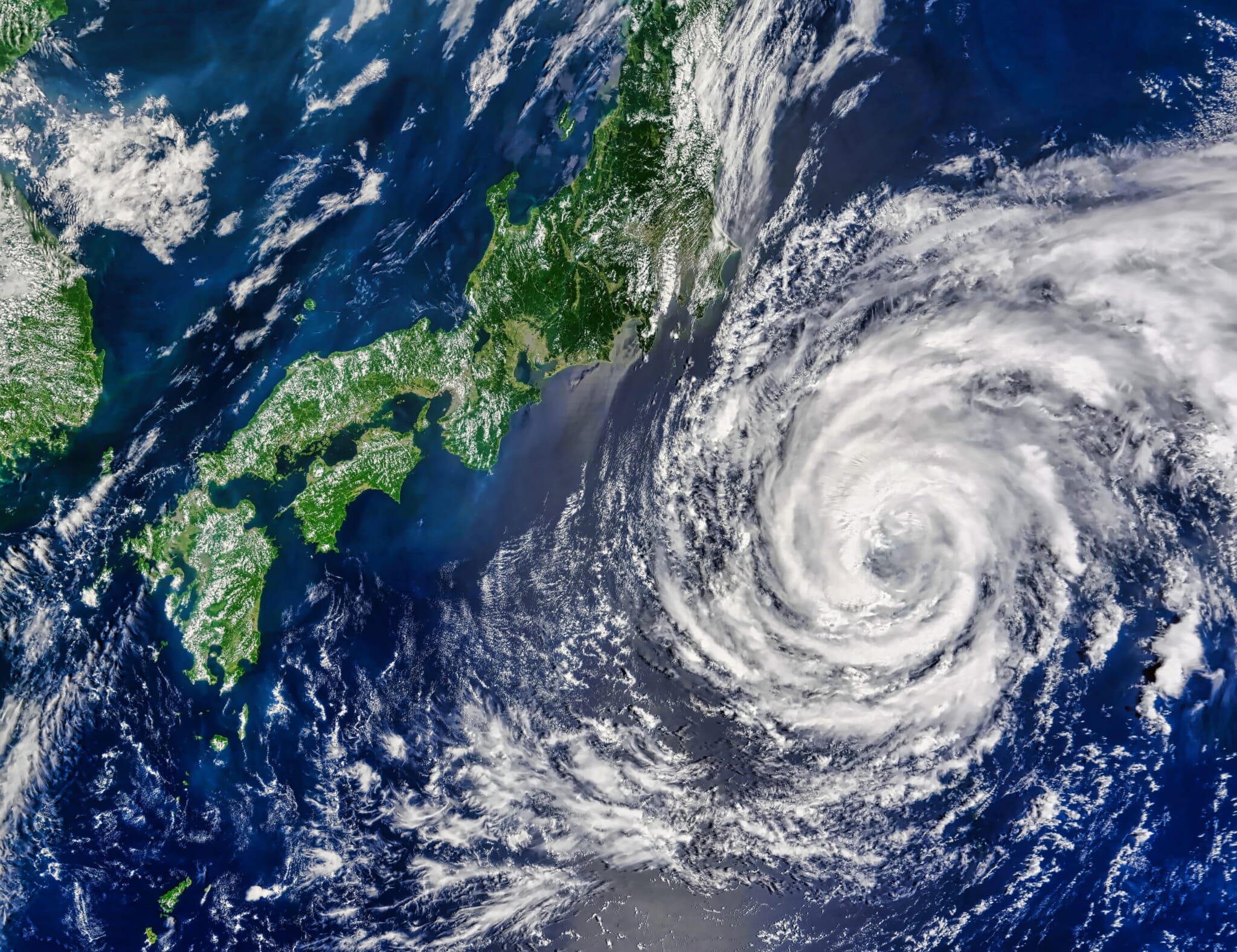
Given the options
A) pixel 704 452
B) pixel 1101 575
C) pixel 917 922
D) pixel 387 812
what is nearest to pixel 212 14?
pixel 704 452

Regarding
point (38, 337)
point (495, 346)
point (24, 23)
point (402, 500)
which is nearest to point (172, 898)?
point (402, 500)

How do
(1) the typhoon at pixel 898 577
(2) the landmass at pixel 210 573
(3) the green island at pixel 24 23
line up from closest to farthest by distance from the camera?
1. (1) the typhoon at pixel 898 577
2. (3) the green island at pixel 24 23
3. (2) the landmass at pixel 210 573

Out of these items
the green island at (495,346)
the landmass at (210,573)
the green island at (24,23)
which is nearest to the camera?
the green island at (24,23)

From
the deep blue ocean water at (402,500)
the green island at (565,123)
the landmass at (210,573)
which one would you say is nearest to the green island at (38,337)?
the deep blue ocean water at (402,500)

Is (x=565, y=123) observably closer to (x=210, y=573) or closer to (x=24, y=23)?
(x=24, y=23)

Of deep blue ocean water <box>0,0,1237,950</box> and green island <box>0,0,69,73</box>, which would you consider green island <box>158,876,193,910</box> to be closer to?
deep blue ocean water <box>0,0,1237,950</box>

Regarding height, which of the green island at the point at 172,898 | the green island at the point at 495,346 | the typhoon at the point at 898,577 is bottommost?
the green island at the point at 172,898

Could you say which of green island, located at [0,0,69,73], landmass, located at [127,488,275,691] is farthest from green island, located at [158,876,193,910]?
green island, located at [0,0,69,73]

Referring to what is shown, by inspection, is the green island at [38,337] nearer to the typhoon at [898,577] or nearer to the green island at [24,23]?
the green island at [24,23]
